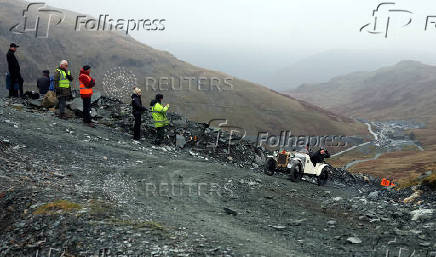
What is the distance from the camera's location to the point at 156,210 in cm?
1098

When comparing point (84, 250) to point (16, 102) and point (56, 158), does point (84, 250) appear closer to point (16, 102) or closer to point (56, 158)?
point (56, 158)

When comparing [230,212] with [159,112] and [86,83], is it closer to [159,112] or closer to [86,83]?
[159,112]

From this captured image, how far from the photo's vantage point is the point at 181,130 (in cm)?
2484

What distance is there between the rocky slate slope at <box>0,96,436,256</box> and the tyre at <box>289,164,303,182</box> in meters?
1.67

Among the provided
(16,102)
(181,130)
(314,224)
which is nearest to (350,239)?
(314,224)

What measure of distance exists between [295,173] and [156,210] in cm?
1112

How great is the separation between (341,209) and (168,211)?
6958 mm

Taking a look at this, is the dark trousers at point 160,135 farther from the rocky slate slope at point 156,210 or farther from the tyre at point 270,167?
the tyre at point 270,167

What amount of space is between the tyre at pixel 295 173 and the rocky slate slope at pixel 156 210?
65.7 inches

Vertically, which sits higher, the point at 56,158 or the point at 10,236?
the point at 56,158

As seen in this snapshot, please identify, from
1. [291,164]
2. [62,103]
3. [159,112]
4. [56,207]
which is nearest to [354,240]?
[56,207]

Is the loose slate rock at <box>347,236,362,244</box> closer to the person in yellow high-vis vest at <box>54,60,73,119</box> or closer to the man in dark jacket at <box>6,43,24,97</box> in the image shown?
the person in yellow high-vis vest at <box>54,60,73,119</box>

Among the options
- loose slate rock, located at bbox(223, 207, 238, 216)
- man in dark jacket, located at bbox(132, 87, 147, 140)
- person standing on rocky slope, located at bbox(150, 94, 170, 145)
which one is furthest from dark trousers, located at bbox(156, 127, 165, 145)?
loose slate rock, located at bbox(223, 207, 238, 216)

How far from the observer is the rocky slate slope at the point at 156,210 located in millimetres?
8633
